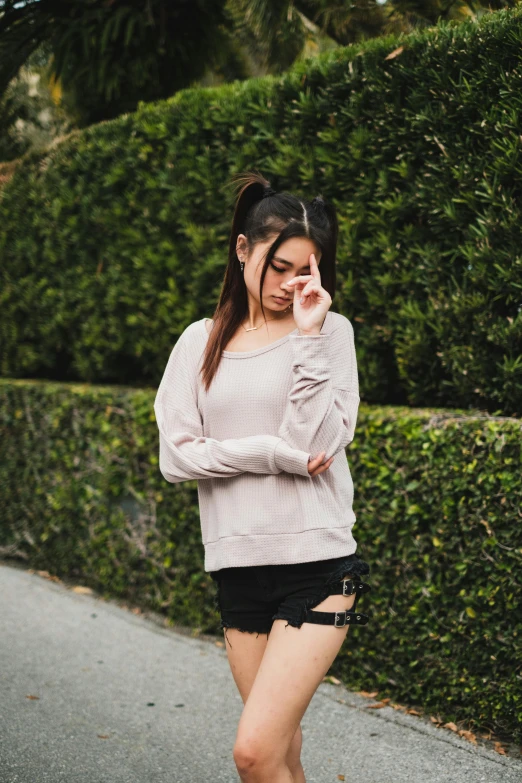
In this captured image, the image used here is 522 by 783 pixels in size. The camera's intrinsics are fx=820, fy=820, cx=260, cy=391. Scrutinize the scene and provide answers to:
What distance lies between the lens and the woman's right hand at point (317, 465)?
2379mm

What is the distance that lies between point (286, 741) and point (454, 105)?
3067 millimetres

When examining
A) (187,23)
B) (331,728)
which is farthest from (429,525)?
(187,23)

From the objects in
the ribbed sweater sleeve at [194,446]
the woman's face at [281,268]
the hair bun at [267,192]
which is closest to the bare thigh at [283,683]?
the ribbed sweater sleeve at [194,446]

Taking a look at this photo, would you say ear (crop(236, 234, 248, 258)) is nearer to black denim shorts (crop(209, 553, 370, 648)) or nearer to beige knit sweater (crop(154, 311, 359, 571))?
beige knit sweater (crop(154, 311, 359, 571))

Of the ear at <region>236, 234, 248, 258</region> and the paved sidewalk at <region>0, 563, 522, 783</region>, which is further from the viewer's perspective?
the paved sidewalk at <region>0, 563, 522, 783</region>

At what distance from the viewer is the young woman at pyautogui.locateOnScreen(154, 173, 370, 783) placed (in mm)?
2328

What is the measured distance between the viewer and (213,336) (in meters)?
2.67

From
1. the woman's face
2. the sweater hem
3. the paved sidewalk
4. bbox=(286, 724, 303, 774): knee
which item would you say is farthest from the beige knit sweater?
the paved sidewalk

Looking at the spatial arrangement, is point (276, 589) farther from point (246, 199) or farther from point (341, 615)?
point (246, 199)

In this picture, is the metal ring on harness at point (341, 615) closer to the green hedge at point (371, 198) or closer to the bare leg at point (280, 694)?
the bare leg at point (280, 694)

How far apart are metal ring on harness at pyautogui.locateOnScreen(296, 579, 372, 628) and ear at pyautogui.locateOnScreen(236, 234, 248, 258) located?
1.11 meters

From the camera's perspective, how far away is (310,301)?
251 cm

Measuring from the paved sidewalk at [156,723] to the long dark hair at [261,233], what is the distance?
2013 millimetres

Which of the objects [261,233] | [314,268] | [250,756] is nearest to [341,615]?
[250,756]
